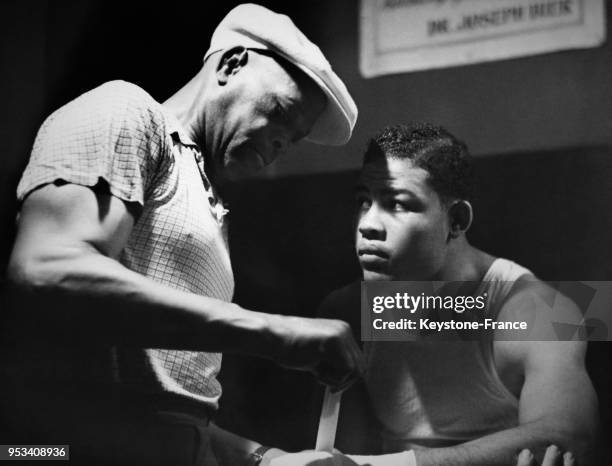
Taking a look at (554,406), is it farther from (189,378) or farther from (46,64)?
(46,64)

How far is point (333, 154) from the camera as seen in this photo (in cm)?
162

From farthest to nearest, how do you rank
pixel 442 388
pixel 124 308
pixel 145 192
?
pixel 442 388, pixel 145 192, pixel 124 308

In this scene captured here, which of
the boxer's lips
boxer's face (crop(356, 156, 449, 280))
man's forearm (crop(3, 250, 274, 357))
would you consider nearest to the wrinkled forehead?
boxer's face (crop(356, 156, 449, 280))

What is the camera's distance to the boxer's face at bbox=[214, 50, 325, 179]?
1.51 meters

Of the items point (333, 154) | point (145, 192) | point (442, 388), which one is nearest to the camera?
point (145, 192)

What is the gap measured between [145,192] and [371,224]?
1.40ft

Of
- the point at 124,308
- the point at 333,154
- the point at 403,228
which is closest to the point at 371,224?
the point at 403,228

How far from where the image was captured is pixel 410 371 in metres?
1.53

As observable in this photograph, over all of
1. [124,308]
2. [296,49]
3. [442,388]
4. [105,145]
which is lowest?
[442,388]

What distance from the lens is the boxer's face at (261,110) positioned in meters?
1.51

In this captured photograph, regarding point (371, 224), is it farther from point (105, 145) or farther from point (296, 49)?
point (105, 145)

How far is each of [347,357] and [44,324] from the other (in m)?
0.48

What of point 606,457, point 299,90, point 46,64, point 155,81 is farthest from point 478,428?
point 46,64

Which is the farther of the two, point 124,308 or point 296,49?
point 296,49
